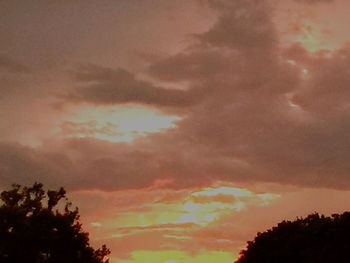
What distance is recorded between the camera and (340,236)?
65438 mm

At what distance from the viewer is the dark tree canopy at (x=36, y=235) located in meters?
74.4

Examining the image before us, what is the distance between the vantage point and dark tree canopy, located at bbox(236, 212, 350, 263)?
214ft

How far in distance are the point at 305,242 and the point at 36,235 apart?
30034 millimetres

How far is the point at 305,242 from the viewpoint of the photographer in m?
71.1

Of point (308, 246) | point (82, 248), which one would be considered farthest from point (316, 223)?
point (82, 248)

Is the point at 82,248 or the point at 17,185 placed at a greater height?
the point at 17,185

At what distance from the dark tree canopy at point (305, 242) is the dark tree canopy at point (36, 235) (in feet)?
65.3

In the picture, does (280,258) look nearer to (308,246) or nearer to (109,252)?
(308,246)

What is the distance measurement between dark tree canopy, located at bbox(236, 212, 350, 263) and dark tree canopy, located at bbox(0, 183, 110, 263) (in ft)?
65.3

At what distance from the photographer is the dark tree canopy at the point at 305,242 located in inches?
2564

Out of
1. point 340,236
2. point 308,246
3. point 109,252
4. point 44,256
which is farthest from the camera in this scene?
point 109,252

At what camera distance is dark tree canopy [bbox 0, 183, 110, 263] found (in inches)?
2928

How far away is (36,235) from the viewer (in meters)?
74.4

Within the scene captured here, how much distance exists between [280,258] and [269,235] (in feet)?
15.2
